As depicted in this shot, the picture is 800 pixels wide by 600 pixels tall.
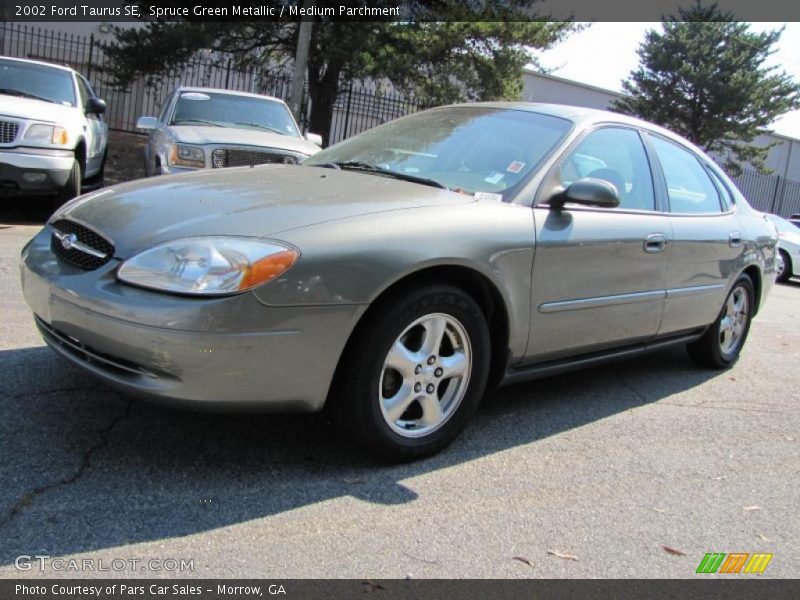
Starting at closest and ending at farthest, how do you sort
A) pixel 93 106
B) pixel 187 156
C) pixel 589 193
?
1. pixel 589 193
2. pixel 187 156
3. pixel 93 106

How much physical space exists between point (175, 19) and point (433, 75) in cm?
606

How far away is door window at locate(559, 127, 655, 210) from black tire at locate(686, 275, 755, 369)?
130cm

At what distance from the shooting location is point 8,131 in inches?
311

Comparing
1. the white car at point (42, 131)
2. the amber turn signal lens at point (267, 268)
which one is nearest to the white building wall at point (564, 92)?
the white car at point (42, 131)

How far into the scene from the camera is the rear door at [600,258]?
3518mm

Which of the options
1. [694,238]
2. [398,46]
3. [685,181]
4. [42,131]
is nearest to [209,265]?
[694,238]

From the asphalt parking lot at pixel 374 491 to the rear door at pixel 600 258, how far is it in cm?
53

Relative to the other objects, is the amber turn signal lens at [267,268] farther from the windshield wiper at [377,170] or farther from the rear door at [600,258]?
the rear door at [600,258]

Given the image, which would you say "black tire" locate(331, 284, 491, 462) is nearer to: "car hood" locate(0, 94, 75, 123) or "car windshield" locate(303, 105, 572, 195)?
"car windshield" locate(303, 105, 572, 195)

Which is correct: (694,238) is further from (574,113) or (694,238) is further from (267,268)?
(267,268)

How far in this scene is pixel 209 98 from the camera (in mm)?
9391

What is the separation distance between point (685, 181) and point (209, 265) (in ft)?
10.8
